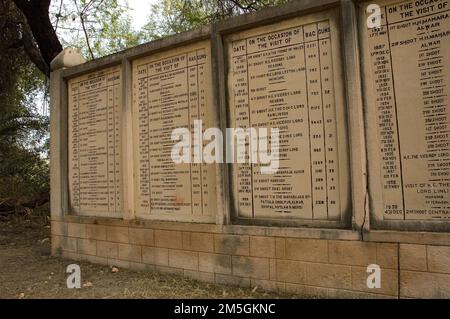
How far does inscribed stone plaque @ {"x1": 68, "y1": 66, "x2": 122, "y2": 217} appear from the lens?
18.9 ft

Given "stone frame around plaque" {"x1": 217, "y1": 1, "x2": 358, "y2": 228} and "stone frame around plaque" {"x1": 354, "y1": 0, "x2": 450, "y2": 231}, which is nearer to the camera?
"stone frame around plaque" {"x1": 354, "y1": 0, "x2": 450, "y2": 231}

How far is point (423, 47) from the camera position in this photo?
3.67 metres

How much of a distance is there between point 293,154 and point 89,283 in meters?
2.69

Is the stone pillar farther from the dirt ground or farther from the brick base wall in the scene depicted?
the dirt ground

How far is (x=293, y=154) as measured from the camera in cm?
426

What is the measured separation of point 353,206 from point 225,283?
1593 millimetres

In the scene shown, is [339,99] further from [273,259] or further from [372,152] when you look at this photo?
[273,259]

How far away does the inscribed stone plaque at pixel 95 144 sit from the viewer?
5770mm

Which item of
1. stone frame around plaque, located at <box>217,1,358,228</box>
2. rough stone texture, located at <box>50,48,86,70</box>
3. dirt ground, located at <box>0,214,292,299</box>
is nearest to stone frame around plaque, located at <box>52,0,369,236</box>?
stone frame around plaque, located at <box>217,1,358,228</box>

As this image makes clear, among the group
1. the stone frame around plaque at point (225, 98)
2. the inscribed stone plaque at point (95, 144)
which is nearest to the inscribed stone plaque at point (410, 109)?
the stone frame around plaque at point (225, 98)

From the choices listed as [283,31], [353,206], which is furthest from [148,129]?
[353,206]

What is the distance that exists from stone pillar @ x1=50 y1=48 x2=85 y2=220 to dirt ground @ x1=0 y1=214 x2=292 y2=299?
32.0 inches

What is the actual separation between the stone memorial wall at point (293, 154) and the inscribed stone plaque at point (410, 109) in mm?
10

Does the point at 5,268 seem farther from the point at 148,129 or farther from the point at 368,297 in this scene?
the point at 368,297
